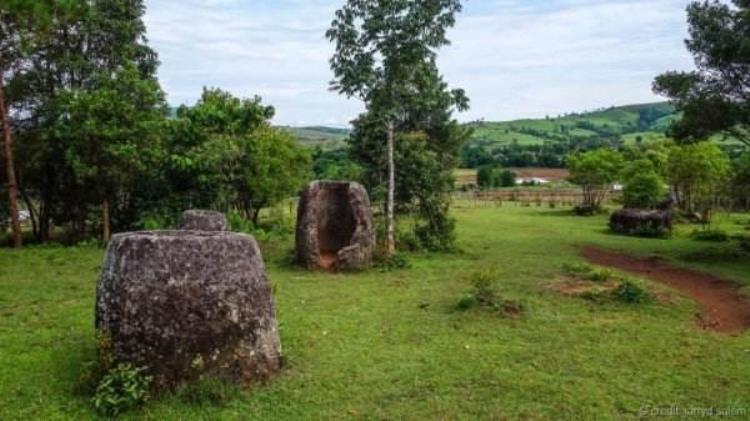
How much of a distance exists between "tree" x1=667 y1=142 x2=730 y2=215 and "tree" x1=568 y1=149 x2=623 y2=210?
453cm

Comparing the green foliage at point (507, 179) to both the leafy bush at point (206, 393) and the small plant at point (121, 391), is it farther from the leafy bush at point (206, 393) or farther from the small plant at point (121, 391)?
the small plant at point (121, 391)

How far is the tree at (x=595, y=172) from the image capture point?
121 ft

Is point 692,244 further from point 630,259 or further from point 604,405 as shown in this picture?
point 604,405

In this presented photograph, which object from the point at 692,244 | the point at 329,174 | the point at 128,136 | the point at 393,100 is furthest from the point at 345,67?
the point at 329,174

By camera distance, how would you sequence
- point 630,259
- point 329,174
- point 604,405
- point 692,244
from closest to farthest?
point 604,405 < point 630,259 < point 692,244 < point 329,174

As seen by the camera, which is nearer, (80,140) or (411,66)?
(411,66)

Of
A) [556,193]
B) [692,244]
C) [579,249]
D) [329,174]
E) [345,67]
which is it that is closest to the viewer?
[345,67]

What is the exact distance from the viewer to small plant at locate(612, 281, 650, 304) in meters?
10.6

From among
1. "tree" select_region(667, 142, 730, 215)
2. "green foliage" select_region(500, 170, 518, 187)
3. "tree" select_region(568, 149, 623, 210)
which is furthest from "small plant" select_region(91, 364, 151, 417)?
"green foliage" select_region(500, 170, 518, 187)

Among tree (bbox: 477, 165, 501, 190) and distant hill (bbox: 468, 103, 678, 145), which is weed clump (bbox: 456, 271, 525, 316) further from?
distant hill (bbox: 468, 103, 678, 145)

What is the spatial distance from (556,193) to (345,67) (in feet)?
132

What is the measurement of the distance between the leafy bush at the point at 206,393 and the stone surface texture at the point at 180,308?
0.11 m

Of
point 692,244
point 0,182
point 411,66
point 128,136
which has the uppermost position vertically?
point 411,66

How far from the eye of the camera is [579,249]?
1886 centimetres
